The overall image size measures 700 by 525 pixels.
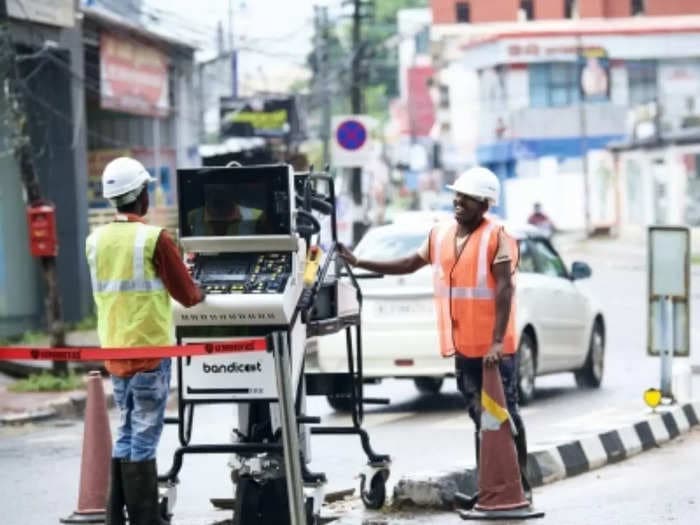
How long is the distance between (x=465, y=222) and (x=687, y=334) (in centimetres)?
486

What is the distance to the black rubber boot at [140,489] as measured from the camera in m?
9.01

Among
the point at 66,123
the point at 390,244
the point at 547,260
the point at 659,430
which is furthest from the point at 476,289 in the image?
the point at 66,123

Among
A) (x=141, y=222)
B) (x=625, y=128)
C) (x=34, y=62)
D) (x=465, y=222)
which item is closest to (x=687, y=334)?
→ (x=465, y=222)

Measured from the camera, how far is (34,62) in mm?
27625

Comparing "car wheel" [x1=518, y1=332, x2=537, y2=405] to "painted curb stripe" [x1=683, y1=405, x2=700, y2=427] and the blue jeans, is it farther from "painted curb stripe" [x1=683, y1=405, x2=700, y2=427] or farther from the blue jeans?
the blue jeans

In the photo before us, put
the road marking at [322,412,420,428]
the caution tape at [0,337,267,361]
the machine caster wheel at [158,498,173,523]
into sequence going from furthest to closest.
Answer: the road marking at [322,412,420,428] < the machine caster wheel at [158,498,173,523] < the caution tape at [0,337,267,361]

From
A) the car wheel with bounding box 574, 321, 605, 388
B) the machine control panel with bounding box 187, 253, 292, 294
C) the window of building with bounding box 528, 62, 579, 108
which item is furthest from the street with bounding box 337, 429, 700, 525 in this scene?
the window of building with bounding box 528, 62, 579, 108

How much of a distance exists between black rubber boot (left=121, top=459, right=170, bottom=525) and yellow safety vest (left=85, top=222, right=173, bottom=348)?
57 centimetres

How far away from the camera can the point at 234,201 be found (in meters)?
9.21

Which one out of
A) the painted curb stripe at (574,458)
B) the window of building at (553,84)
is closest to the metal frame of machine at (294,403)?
the painted curb stripe at (574,458)

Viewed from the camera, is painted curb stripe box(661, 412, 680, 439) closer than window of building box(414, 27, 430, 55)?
Yes

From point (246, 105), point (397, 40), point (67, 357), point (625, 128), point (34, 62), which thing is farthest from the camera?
point (397, 40)

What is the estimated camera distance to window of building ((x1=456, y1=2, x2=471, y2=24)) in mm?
103250

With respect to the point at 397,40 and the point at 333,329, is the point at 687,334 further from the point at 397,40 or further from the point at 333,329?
the point at 397,40
